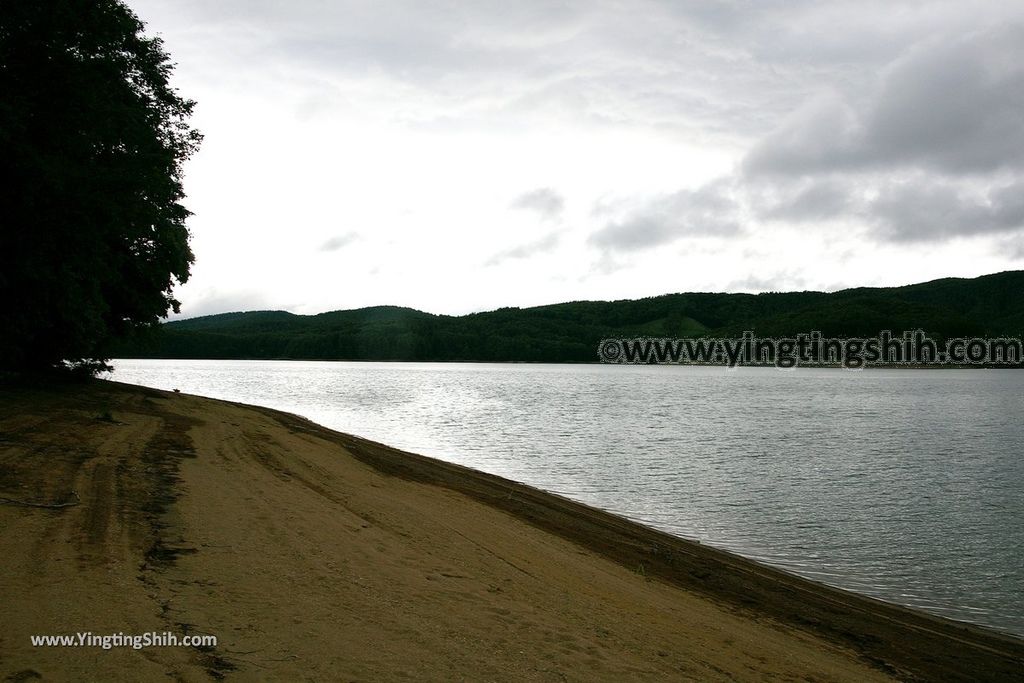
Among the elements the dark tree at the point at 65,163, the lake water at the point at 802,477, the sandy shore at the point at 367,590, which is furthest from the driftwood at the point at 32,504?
the lake water at the point at 802,477

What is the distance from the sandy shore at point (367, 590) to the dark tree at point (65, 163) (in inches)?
229

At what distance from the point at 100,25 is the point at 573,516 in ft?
64.5

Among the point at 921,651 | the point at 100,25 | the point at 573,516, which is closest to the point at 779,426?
the point at 573,516

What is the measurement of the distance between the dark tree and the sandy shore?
19.1ft

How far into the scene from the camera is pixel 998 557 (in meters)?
15.3

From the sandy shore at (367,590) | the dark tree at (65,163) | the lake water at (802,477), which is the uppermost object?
the dark tree at (65,163)

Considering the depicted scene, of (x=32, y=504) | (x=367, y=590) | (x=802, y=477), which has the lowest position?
(x=802, y=477)

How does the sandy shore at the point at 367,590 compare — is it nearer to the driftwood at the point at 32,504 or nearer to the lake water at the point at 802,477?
the driftwood at the point at 32,504

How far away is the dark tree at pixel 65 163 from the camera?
59.2 feet

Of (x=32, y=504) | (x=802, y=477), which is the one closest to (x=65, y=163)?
(x=32, y=504)

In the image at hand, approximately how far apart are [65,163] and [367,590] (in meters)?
17.2

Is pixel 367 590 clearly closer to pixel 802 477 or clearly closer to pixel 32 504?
pixel 32 504

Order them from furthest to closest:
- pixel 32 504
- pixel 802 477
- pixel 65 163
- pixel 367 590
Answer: pixel 802 477 → pixel 65 163 → pixel 32 504 → pixel 367 590

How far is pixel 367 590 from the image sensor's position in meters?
7.59
